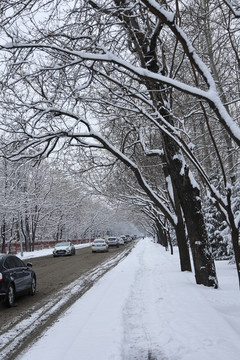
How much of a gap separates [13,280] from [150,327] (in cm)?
484

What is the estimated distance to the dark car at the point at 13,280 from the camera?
899cm

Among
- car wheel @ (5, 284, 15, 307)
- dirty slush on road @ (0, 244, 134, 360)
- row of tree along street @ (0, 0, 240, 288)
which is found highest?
row of tree along street @ (0, 0, 240, 288)

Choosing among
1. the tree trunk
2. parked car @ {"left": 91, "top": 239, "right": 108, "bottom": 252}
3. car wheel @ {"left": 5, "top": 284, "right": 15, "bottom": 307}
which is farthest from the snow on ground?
parked car @ {"left": 91, "top": 239, "right": 108, "bottom": 252}

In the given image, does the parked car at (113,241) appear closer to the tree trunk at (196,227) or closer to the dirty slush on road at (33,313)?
the dirty slush on road at (33,313)

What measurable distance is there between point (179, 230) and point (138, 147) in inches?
280

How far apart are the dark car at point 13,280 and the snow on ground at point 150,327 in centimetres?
183

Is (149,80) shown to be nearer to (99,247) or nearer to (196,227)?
(196,227)

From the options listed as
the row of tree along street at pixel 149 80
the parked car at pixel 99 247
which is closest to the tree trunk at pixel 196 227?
the row of tree along street at pixel 149 80

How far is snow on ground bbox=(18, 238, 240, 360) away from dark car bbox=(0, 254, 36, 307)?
183 cm

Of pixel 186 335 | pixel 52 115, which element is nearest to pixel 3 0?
pixel 52 115

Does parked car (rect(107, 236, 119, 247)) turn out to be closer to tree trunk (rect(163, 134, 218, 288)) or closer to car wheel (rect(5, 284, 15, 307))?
tree trunk (rect(163, 134, 218, 288))

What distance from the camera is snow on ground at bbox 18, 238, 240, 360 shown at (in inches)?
189

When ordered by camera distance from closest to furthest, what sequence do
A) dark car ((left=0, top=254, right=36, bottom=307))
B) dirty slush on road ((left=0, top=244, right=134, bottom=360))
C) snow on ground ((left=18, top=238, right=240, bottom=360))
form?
1. snow on ground ((left=18, top=238, right=240, bottom=360))
2. dirty slush on road ((left=0, top=244, right=134, bottom=360))
3. dark car ((left=0, top=254, right=36, bottom=307))

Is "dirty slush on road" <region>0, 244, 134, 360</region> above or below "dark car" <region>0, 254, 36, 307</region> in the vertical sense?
below
